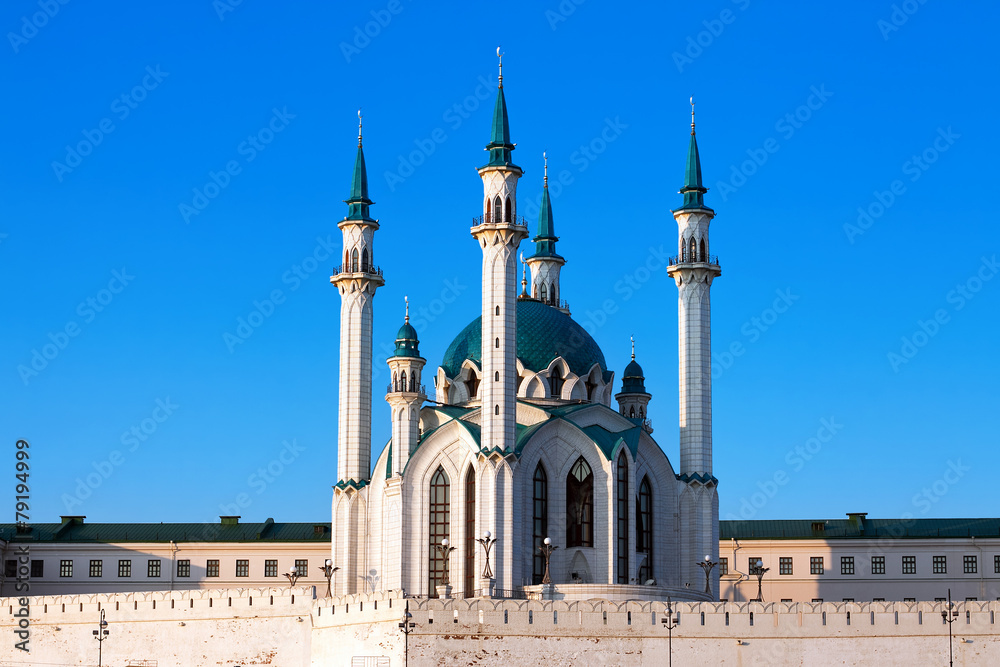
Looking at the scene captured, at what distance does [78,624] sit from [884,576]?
163ft

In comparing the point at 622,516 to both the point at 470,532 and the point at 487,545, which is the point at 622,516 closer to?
the point at 470,532

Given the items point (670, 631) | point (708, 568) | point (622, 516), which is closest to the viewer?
point (670, 631)

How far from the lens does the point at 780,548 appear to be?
4161 inches

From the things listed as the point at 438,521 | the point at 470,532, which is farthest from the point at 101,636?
the point at 470,532

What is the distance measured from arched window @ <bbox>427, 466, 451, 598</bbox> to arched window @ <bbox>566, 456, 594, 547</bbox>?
643 centimetres

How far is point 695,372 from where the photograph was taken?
299 ft

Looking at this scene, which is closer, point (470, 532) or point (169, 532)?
point (470, 532)

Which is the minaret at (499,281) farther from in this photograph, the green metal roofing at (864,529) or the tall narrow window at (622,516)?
the green metal roofing at (864,529)

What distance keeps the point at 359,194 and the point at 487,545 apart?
25783 millimetres

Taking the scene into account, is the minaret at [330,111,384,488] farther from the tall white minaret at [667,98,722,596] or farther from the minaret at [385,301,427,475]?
the tall white minaret at [667,98,722,596]

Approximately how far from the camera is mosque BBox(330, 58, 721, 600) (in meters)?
84.6

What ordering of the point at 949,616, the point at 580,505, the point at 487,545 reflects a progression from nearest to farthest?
1. the point at 949,616
2. the point at 487,545
3. the point at 580,505

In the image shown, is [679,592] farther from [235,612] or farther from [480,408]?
[235,612]

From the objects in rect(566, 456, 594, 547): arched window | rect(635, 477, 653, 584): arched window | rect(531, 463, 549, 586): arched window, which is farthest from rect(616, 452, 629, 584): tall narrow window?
rect(531, 463, 549, 586): arched window
